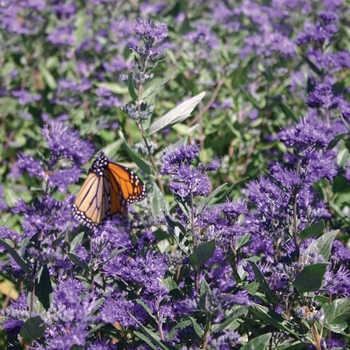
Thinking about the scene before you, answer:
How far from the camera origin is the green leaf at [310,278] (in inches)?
80.3

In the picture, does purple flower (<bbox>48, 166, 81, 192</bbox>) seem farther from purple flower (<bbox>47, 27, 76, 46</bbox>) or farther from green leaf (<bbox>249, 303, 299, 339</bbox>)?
purple flower (<bbox>47, 27, 76, 46</bbox>)

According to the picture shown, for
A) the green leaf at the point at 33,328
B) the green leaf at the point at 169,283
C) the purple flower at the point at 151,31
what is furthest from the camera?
the purple flower at the point at 151,31

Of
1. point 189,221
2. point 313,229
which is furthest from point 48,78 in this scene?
point 313,229

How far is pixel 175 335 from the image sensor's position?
2230 mm

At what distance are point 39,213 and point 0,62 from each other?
3.51 metres

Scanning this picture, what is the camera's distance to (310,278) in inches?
82.0

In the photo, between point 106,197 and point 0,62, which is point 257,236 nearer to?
point 106,197

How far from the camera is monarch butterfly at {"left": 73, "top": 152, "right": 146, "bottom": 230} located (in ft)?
9.64

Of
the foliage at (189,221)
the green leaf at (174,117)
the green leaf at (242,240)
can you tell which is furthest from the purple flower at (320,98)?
the green leaf at (242,240)

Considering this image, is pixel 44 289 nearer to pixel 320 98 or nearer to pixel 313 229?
pixel 313 229

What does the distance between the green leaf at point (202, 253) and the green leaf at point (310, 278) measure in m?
0.31

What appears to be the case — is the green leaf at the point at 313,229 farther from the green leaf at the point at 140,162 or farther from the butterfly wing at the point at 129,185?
the green leaf at the point at 140,162

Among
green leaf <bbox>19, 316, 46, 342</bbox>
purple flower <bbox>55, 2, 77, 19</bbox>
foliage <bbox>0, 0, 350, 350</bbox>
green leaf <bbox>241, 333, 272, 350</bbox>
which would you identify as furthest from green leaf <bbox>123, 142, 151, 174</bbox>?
purple flower <bbox>55, 2, 77, 19</bbox>

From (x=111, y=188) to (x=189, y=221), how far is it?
0.75 meters
